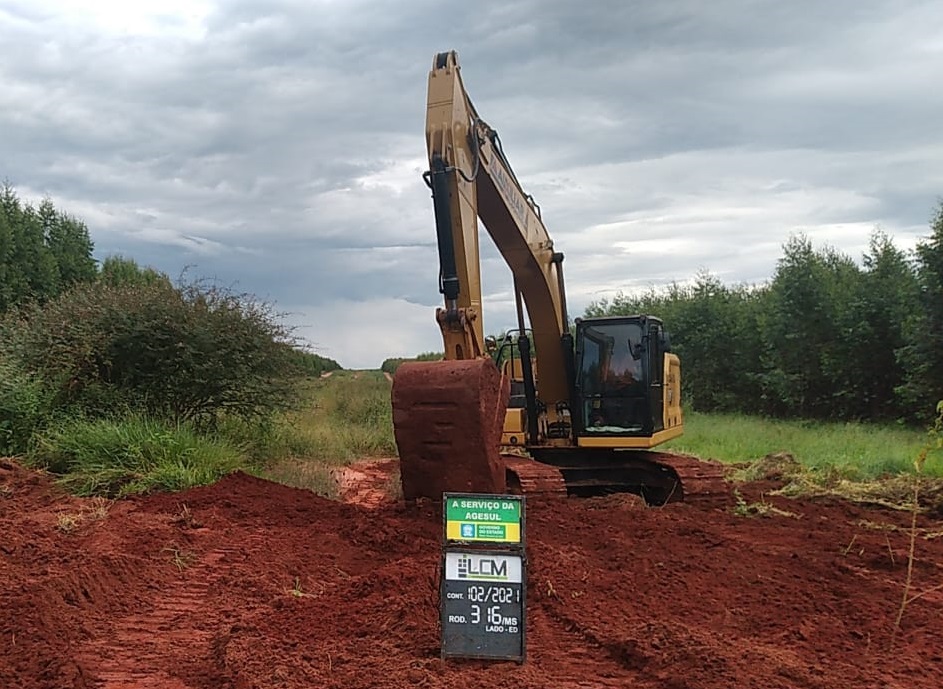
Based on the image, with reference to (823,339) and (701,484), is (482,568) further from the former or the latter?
(823,339)

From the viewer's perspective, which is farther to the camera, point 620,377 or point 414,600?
point 620,377

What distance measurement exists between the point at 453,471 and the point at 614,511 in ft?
6.54

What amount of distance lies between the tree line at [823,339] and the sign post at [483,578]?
1805 cm

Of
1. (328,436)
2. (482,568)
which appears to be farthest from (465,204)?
(328,436)

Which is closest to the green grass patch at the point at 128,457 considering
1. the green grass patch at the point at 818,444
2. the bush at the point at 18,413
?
the bush at the point at 18,413

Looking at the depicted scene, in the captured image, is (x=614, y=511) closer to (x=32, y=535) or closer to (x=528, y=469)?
(x=528, y=469)

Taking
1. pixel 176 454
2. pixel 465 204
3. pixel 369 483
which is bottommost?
pixel 369 483

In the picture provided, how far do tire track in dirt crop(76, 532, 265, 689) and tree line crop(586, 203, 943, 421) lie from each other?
59.0 feet

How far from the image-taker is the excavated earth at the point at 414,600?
405cm

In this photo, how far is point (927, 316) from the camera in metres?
19.7

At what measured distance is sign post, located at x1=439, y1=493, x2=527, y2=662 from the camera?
4.04 metres

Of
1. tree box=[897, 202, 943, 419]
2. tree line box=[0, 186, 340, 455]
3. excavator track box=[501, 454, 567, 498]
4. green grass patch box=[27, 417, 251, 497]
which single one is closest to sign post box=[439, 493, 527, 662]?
excavator track box=[501, 454, 567, 498]

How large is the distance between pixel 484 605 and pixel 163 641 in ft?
6.51

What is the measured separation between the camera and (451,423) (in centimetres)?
679
